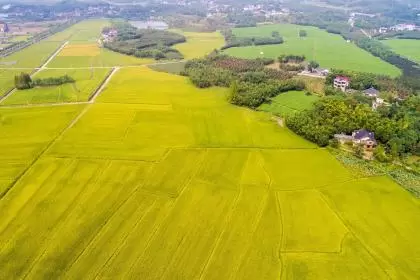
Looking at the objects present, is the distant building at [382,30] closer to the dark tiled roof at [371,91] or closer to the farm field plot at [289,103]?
the dark tiled roof at [371,91]

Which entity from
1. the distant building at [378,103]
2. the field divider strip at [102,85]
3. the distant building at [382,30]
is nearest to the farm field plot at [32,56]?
the field divider strip at [102,85]

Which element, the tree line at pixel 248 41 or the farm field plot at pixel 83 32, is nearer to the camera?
the tree line at pixel 248 41

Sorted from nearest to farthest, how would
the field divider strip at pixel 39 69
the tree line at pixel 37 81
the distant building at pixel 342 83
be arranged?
the field divider strip at pixel 39 69, the tree line at pixel 37 81, the distant building at pixel 342 83

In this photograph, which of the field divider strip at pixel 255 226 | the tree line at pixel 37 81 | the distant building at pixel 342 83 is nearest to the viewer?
the field divider strip at pixel 255 226

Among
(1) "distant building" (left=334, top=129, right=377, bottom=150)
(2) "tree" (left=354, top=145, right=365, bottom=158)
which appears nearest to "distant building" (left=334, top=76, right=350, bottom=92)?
(1) "distant building" (left=334, top=129, right=377, bottom=150)

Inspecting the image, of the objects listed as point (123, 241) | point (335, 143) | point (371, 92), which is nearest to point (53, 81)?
point (123, 241)

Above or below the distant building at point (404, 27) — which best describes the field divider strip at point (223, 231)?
above

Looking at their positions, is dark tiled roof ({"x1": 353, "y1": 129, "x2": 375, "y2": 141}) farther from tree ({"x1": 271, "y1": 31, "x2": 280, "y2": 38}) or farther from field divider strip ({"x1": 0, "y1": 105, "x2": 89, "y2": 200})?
tree ({"x1": 271, "y1": 31, "x2": 280, "y2": 38})
